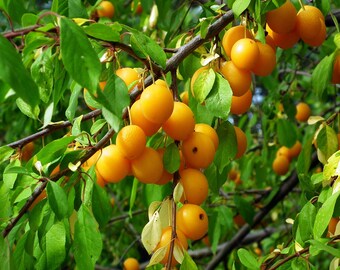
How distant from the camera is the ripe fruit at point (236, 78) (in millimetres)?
1148

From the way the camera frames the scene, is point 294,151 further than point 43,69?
Yes

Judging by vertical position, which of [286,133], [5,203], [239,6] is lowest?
[286,133]

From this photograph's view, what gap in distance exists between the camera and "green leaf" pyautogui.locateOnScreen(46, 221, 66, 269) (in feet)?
3.49

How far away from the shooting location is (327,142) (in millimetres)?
1380

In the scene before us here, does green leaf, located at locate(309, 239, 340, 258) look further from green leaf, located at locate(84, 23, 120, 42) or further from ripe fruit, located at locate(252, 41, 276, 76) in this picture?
green leaf, located at locate(84, 23, 120, 42)

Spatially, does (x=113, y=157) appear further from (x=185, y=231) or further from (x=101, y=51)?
(x=101, y=51)

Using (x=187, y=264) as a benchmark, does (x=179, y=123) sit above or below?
above

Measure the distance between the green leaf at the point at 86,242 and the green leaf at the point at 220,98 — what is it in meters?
0.31

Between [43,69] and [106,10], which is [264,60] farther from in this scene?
[106,10]

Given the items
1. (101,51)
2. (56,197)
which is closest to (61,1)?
(101,51)

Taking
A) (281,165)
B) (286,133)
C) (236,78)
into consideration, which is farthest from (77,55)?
(281,165)

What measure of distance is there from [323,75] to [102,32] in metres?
0.65

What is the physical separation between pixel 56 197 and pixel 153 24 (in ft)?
5.20

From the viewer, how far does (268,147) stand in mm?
2742
